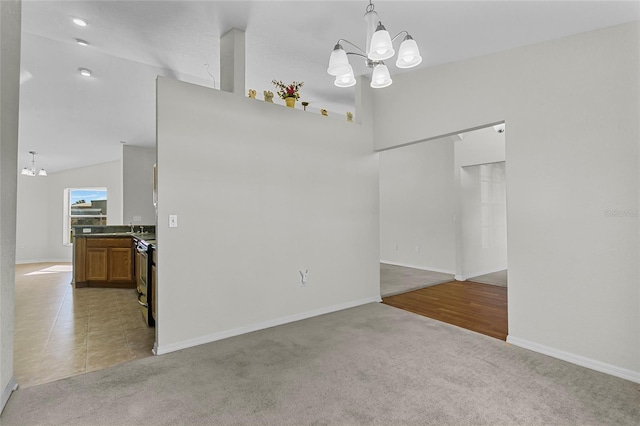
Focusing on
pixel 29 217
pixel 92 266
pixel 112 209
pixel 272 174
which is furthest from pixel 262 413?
pixel 29 217

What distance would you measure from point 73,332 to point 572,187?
4.94 meters

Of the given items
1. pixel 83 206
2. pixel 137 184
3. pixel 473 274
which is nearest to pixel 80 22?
pixel 137 184

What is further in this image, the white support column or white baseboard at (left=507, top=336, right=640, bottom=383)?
the white support column

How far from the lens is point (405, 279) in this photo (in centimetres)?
576

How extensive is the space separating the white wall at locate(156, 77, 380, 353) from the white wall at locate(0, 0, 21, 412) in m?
0.93

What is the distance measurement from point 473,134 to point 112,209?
9.02 metres

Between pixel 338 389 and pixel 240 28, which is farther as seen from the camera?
pixel 240 28

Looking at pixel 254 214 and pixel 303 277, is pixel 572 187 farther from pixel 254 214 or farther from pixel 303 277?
pixel 254 214

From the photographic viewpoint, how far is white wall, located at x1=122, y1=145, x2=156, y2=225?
697 centimetres

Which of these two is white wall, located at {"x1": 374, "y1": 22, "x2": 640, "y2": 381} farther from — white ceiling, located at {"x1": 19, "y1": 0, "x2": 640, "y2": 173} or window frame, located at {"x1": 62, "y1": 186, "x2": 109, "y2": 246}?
window frame, located at {"x1": 62, "y1": 186, "x2": 109, "y2": 246}

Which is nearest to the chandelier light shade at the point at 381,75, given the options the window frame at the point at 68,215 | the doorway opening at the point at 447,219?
the doorway opening at the point at 447,219

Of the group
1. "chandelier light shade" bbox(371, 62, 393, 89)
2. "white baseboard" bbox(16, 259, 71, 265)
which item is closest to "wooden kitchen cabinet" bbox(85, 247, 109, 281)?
"white baseboard" bbox(16, 259, 71, 265)

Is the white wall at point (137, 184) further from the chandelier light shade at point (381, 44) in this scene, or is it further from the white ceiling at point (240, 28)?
the chandelier light shade at point (381, 44)

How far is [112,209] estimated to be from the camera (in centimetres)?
867
